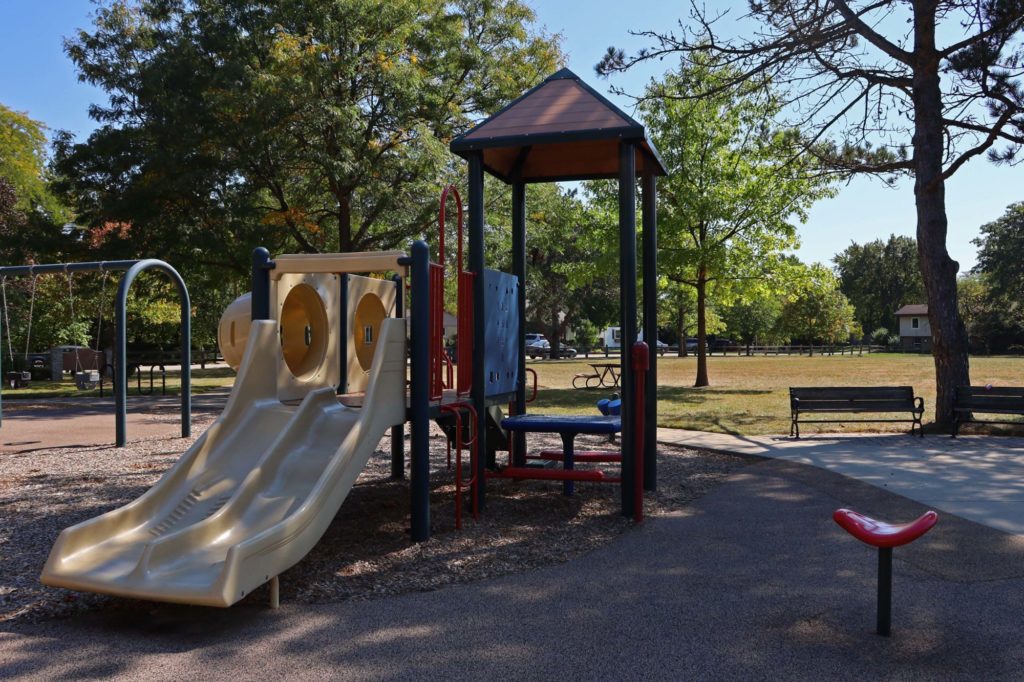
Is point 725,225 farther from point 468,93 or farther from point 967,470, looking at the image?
point 967,470

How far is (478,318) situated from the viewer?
7121mm

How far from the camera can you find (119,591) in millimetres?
4176

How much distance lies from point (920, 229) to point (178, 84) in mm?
16101

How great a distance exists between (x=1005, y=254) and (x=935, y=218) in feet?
210

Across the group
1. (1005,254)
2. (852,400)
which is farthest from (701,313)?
(1005,254)

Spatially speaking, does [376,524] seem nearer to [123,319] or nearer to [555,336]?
[123,319]

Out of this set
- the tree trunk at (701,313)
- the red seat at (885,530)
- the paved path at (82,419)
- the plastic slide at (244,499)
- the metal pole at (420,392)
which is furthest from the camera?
the tree trunk at (701,313)

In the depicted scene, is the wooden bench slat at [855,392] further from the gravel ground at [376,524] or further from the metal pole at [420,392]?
the metal pole at [420,392]

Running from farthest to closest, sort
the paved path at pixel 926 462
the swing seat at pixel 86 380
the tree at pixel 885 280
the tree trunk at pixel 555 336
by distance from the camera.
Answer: the tree at pixel 885 280 → the tree trunk at pixel 555 336 → the swing seat at pixel 86 380 → the paved path at pixel 926 462

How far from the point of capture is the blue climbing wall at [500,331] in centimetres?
744

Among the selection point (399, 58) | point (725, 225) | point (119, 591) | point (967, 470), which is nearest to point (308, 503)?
point (119, 591)

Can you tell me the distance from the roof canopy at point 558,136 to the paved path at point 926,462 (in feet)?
14.2

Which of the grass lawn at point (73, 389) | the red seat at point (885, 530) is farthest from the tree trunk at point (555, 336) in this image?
the red seat at point (885, 530)

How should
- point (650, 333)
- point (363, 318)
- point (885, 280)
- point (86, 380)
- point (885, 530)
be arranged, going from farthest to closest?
point (885, 280)
point (86, 380)
point (363, 318)
point (650, 333)
point (885, 530)
